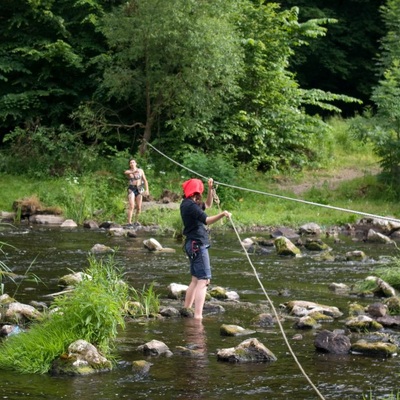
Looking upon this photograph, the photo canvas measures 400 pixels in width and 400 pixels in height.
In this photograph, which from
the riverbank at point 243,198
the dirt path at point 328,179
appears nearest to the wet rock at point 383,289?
the riverbank at point 243,198

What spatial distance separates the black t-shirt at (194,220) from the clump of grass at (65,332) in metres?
1.98

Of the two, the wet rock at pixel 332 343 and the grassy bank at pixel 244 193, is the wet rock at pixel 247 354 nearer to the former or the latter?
the wet rock at pixel 332 343

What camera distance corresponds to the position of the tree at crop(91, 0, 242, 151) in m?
25.3

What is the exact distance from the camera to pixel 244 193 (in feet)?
85.7

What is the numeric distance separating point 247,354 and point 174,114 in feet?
63.8

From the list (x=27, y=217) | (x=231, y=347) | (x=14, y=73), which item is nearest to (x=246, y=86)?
(x=14, y=73)

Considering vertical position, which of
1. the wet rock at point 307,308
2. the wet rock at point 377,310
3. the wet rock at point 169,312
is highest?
the wet rock at point 377,310

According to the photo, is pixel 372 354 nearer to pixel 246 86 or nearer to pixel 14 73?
pixel 246 86

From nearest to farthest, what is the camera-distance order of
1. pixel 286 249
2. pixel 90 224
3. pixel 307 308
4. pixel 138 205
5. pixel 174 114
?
pixel 307 308 < pixel 286 249 < pixel 90 224 < pixel 138 205 < pixel 174 114

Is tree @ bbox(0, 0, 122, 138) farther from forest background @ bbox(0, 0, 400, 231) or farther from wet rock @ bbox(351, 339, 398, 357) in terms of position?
wet rock @ bbox(351, 339, 398, 357)

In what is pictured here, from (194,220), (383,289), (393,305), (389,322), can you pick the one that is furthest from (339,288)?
(194,220)

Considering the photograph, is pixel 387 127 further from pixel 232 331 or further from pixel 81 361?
pixel 81 361

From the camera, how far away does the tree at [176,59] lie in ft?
83.1

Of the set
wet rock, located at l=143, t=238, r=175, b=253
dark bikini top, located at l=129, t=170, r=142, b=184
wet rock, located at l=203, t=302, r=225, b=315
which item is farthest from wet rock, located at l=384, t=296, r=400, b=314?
dark bikini top, located at l=129, t=170, r=142, b=184
